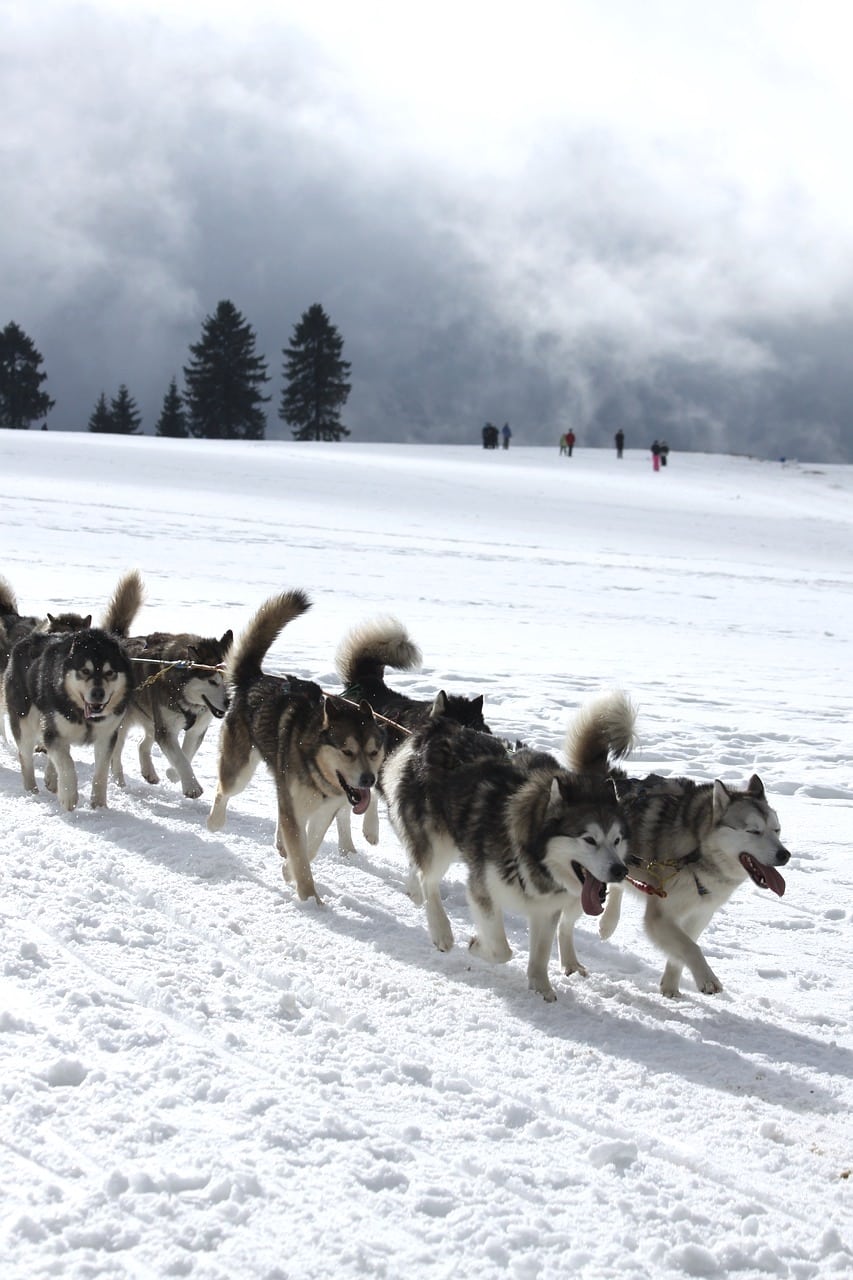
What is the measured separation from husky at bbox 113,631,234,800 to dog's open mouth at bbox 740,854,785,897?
11.1 feet

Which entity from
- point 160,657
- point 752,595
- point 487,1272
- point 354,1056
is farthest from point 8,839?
point 752,595

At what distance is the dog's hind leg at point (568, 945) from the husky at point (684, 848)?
0.29 m

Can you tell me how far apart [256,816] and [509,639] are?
6386 millimetres

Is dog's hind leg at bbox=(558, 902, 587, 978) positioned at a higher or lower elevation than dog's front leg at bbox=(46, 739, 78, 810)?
lower

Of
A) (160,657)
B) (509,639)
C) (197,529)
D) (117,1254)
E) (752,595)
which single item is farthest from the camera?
(197,529)

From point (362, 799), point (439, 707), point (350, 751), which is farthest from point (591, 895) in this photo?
point (439, 707)

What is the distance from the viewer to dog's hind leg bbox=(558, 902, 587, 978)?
4.48 metres

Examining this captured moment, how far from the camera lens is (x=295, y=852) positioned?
5.10 metres

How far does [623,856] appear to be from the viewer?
13.9 ft

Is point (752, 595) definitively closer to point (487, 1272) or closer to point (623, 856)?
point (623, 856)

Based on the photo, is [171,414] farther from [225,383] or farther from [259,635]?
[259,635]

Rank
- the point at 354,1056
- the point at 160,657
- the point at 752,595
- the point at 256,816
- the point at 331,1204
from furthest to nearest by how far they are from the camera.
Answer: the point at 752,595, the point at 160,657, the point at 256,816, the point at 354,1056, the point at 331,1204

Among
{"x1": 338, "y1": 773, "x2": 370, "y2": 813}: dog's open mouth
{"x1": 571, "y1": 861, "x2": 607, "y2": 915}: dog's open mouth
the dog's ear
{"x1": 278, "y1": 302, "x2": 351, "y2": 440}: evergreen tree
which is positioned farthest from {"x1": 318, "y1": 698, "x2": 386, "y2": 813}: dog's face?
{"x1": 278, "y1": 302, "x2": 351, "y2": 440}: evergreen tree

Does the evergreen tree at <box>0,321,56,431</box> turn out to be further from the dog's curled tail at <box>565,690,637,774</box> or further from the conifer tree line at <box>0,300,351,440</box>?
the dog's curled tail at <box>565,690,637,774</box>
